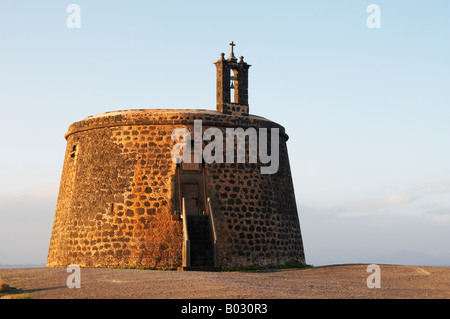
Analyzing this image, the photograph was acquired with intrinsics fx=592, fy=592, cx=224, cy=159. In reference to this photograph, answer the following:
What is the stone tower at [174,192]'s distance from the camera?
62.7ft

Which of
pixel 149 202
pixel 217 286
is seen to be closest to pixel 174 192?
pixel 149 202

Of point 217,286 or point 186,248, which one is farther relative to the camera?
point 186,248

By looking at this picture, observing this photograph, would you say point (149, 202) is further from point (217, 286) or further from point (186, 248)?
point (217, 286)

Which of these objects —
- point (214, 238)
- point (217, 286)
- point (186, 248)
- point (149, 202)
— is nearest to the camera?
point (217, 286)

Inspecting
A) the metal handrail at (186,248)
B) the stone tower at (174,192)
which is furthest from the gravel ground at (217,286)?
the stone tower at (174,192)

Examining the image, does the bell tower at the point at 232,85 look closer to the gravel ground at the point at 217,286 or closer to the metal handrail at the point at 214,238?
the metal handrail at the point at 214,238

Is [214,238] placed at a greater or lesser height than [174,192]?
lesser

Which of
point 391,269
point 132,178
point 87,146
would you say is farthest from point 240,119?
point 391,269

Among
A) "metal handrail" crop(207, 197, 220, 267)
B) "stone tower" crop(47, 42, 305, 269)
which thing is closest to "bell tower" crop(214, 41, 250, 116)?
"stone tower" crop(47, 42, 305, 269)

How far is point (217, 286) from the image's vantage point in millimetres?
→ 11289

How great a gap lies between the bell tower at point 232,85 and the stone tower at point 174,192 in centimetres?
4

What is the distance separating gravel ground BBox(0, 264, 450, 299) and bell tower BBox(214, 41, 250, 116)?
7.71 m

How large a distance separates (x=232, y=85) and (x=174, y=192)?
4.81 metres
